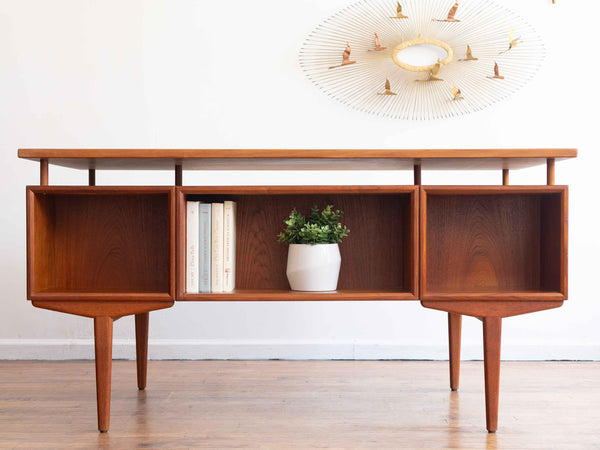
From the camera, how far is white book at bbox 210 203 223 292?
1503 millimetres

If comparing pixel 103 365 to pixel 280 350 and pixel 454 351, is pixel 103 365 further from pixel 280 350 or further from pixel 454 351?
pixel 454 351

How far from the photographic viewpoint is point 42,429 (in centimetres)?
151

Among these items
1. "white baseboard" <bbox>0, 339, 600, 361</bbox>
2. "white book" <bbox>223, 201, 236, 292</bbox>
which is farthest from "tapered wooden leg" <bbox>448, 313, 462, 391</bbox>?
"white book" <bbox>223, 201, 236, 292</bbox>

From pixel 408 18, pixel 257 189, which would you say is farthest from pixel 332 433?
pixel 408 18

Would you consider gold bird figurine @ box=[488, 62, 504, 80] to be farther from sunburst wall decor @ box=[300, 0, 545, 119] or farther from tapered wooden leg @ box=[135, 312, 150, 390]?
tapered wooden leg @ box=[135, 312, 150, 390]

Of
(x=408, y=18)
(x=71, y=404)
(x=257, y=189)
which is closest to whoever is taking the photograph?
(x=257, y=189)

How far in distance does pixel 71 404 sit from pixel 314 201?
983 millimetres

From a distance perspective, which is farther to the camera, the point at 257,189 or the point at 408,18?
the point at 408,18

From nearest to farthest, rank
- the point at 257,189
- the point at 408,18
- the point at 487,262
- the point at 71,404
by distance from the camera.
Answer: the point at 257,189 → the point at 487,262 → the point at 71,404 → the point at 408,18

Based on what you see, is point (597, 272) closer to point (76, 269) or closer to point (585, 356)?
point (585, 356)

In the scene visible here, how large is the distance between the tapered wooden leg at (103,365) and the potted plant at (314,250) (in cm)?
51

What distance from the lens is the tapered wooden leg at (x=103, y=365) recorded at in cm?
146

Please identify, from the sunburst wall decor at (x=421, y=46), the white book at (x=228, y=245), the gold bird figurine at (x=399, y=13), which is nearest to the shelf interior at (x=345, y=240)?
the white book at (x=228, y=245)

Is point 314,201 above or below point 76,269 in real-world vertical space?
above
